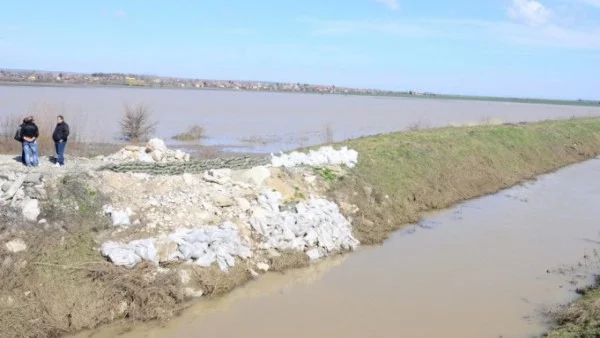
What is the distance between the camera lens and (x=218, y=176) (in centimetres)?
1400

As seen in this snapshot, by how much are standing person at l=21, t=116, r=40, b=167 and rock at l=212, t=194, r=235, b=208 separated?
17.5 feet

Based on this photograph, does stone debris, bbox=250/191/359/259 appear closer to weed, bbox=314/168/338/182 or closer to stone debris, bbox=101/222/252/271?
stone debris, bbox=101/222/252/271

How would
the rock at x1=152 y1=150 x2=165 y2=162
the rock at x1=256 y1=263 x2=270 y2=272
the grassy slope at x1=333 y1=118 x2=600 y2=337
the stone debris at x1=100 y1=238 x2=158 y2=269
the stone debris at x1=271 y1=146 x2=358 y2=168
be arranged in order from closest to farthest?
the stone debris at x1=100 y1=238 x2=158 y2=269 < the rock at x1=256 y1=263 x2=270 y2=272 < the grassy slope at x1=333 y1=118 x2=600 y2=337 < the stone debris at x1=271 y1=146 x2=358 y2=168 < the rock at x1=152 y1=150 x2=165 y2=162

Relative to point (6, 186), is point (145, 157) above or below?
below

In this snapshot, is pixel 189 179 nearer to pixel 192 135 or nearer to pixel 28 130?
pixel 28 130

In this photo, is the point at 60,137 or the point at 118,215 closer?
the point at 118,215

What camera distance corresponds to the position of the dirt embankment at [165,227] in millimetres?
9367

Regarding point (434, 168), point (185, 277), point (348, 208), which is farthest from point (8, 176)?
point (434, 168)

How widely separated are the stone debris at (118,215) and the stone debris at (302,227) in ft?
8.97

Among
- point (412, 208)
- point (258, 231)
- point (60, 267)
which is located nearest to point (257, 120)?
point (412, 208)

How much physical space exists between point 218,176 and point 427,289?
227 inches

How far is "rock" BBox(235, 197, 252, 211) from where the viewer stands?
1302cm

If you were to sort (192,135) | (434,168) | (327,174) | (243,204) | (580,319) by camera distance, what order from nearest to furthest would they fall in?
(580,319)
(243,204)
(327,174)
(434,168)
(192,135)

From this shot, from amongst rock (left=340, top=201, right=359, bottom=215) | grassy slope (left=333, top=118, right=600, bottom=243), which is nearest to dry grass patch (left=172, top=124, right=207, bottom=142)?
grassy slope (left=333, top=118, right=600, bottom=243)
